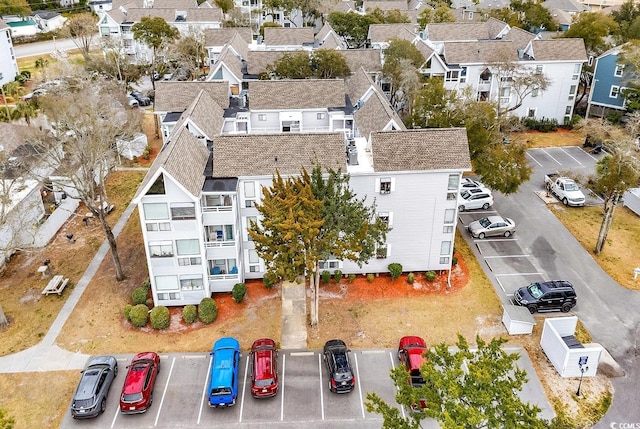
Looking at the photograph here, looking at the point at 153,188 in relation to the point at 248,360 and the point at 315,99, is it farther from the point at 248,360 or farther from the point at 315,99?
the point at 315,99

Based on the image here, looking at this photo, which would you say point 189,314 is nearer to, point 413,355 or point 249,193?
point 249,193

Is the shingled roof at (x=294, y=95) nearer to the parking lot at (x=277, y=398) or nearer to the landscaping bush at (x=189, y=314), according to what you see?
the landscaping bush at (x=189, y=314)

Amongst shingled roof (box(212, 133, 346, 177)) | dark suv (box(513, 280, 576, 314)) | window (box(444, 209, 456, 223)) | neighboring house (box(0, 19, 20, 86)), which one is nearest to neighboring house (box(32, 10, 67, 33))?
neighboring house (box(0, 19, 20, 86))

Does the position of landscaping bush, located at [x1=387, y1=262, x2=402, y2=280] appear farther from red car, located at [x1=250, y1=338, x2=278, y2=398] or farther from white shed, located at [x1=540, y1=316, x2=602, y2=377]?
red car, located at [x1=250, y1=338, x2=278, y2=398]

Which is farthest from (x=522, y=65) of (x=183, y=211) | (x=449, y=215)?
(x=183, y=211)

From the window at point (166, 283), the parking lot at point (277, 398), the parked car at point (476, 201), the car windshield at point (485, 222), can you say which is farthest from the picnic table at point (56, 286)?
the parked car at point (476, 201)

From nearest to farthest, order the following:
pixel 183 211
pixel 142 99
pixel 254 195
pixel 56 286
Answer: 1. pixel 183 211
2. pixel 254 195
3. pixel 56 286
4. pixel 142 99
